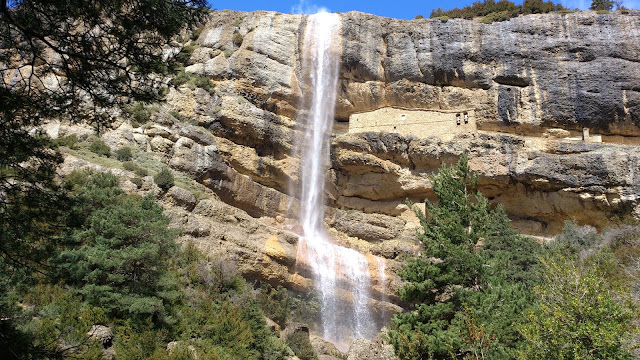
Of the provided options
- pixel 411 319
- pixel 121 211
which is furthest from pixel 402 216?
pixel 121 211

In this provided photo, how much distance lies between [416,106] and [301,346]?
53.9 feet

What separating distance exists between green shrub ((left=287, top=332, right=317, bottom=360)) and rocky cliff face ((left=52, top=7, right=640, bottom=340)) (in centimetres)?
618

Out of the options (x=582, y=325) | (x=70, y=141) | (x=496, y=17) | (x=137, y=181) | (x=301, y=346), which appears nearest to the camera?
(x=582, y=325)

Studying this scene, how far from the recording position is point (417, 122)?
30719mm

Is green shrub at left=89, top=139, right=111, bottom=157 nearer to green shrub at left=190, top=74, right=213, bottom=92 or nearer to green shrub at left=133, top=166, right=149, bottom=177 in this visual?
green shrub at left=133, top=166, right=149, bottom=177

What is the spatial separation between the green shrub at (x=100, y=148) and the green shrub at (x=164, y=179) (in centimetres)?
299

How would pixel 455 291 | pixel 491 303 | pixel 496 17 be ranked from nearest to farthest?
pixel 491 303 → pixel 455 291 → pixel 496 17

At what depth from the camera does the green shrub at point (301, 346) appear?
19.8m

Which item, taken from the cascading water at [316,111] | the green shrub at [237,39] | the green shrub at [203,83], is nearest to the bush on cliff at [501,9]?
the cascading water at [316,111]

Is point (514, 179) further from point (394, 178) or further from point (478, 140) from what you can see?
point (394, 178)

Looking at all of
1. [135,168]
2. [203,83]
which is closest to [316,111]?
[203,83]

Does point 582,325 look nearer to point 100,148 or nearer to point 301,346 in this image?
point 301,346

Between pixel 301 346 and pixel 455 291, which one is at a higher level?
pixel 455 291

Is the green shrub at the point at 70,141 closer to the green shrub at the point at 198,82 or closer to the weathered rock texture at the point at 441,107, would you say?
the weathered rock texture at the point at 441,107
